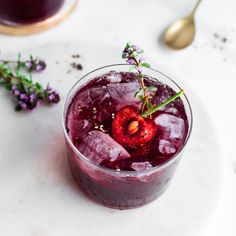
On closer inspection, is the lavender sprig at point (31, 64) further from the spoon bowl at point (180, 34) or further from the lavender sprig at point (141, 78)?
the spoon bowl at point (180, 34)

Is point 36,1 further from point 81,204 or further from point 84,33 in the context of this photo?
point 81,204

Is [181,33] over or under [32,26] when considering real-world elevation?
over

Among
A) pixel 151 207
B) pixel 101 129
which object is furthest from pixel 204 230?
pixel 101 129

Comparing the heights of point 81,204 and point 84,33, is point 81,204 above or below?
below

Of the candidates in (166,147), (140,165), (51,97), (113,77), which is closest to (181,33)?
(113,77)

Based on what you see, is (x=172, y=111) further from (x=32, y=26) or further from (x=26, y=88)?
(x=32, y=26)

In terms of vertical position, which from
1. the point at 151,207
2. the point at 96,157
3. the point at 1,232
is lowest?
the point at 1,232

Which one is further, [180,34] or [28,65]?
[180,34]
